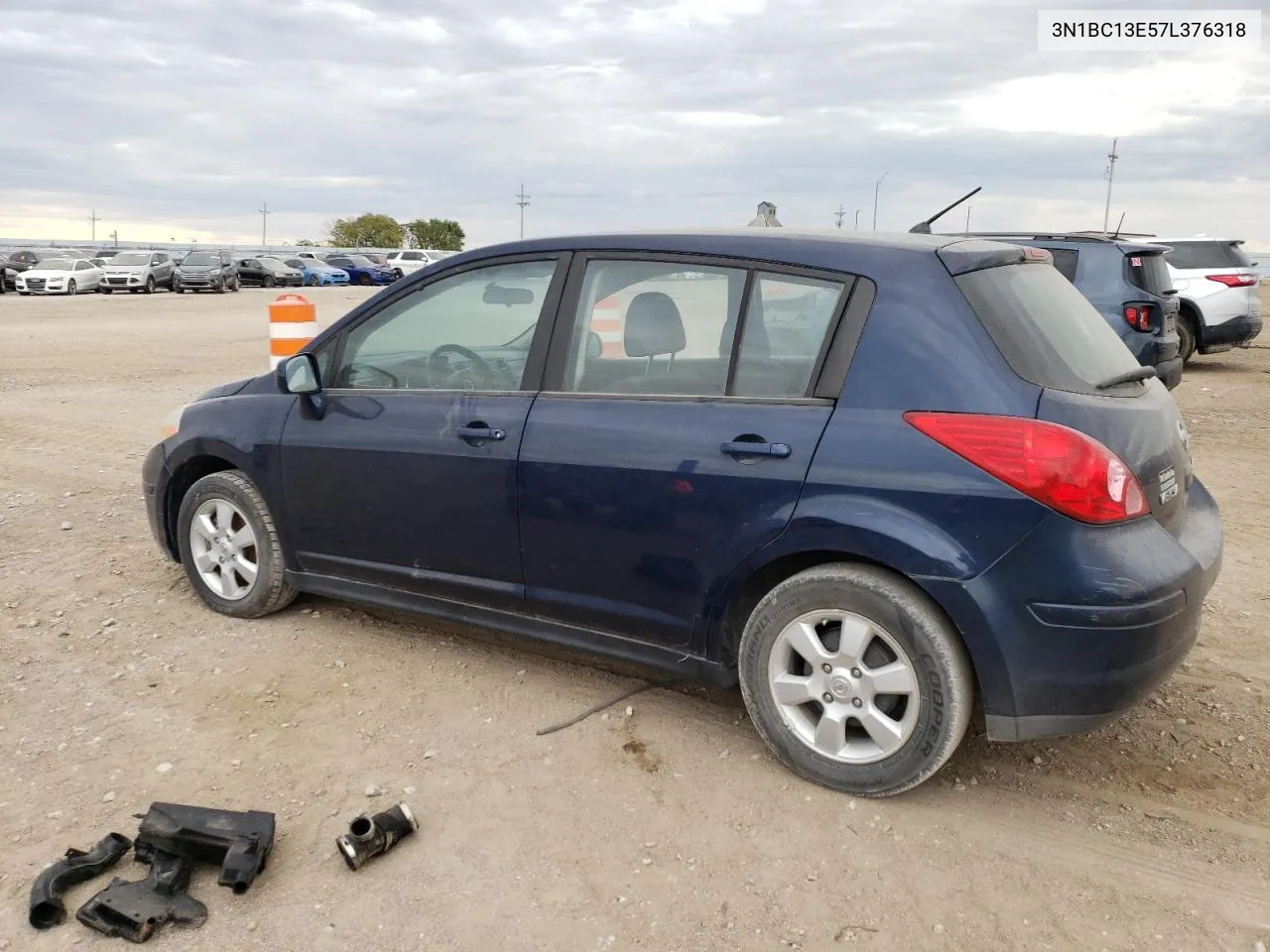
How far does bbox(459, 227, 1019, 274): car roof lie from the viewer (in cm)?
339

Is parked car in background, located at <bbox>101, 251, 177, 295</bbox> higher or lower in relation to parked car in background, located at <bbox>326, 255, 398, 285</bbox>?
lower

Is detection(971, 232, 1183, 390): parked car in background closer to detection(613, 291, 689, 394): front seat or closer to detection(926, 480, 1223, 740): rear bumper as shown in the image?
detection(613, 291, 689, 394): front seat

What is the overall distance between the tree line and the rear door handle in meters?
99.1

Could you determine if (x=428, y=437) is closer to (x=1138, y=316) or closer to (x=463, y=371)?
(x=463, y=371)

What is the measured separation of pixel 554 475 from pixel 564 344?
484 mm

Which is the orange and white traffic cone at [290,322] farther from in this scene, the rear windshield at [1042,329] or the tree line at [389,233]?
the tree line at [389,233]

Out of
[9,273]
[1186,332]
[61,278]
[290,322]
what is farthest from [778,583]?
[9,273]

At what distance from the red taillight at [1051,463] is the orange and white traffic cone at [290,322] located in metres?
5.61

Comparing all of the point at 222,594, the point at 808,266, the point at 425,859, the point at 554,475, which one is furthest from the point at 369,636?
the point at 808,266

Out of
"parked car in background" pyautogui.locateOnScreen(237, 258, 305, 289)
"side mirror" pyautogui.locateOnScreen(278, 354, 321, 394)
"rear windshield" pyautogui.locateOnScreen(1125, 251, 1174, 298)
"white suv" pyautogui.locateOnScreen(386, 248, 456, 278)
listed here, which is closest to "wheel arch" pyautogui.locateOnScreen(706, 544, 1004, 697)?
"side mirror" pyautogui.locateOnScreen(278, 354, 321, 394)

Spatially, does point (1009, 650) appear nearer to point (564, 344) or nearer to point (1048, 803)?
point (1048, 803)

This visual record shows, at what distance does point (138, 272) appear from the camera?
35.9m

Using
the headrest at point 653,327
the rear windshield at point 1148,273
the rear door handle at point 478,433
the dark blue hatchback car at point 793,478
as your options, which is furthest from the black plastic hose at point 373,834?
the rear windshield at point 1148,273

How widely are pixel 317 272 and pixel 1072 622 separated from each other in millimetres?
50020
